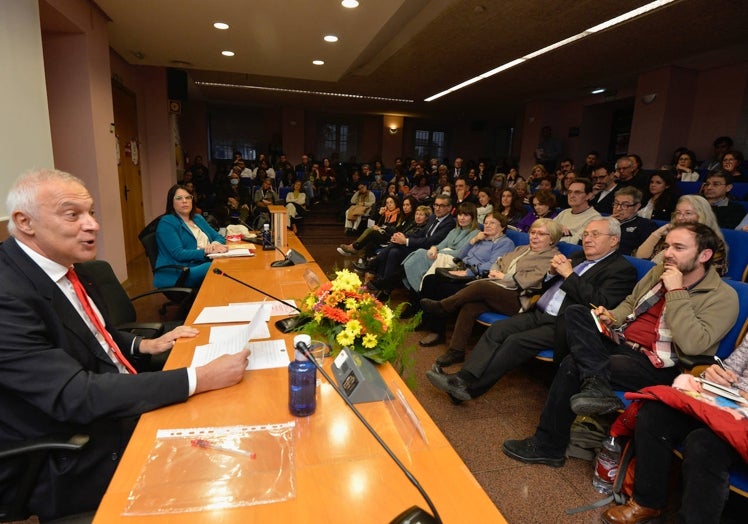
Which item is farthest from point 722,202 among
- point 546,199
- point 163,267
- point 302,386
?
point 163,267

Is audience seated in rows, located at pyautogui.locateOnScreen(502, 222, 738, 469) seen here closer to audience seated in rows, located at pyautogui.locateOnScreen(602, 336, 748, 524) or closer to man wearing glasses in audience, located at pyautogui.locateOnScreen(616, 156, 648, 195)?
audience seated in rows, located at pyautogui.locateOnScreen(602, 336, 748, 524)

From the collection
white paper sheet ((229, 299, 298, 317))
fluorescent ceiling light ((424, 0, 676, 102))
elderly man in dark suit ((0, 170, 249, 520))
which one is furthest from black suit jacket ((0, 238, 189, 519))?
fluorescent ceiling light ((424, 0, 676, 102))

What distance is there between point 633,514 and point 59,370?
2023 mm

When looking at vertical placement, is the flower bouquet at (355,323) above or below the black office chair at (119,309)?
above

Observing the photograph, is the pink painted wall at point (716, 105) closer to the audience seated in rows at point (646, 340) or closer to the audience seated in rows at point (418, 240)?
the audience seated in rows at point (418, 240)

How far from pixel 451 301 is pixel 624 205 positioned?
167 cm

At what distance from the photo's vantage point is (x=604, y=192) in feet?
16.6

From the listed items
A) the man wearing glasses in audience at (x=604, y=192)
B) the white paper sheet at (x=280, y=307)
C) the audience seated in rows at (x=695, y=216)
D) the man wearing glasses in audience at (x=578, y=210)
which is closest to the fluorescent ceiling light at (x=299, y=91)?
the man wearing glasses in audience at (x=604, y=192)

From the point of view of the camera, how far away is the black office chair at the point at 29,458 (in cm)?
103

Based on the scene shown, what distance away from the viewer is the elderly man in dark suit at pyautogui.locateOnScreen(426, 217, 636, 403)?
7.86ft

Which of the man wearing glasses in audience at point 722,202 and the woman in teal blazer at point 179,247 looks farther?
the man wearing glasses in audience at point 722,202

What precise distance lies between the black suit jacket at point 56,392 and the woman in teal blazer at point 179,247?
6.32 feet

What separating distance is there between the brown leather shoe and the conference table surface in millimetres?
1088

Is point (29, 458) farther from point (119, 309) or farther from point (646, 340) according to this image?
point (646, 340)
